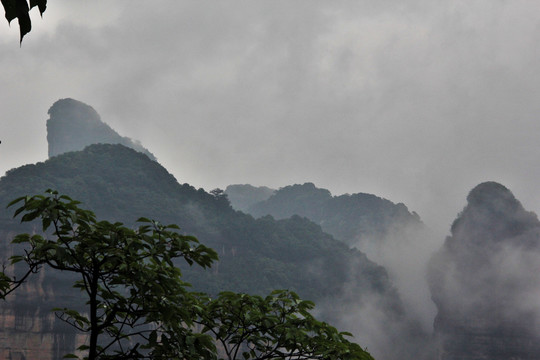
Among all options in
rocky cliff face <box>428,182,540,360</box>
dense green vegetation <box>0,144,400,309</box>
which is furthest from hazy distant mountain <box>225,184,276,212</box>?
rocky cliff face <box>428,182,540,360</box>

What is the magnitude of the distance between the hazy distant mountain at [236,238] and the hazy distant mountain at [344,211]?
4269cm

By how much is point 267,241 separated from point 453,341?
97.5ft

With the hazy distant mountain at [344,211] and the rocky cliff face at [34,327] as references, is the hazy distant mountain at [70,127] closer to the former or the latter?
the hazy distant mountain at [344,211]

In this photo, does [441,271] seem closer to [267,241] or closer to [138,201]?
[267,241]

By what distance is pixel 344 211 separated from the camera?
494ft

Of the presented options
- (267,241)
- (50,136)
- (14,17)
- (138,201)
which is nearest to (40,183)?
(138,201)

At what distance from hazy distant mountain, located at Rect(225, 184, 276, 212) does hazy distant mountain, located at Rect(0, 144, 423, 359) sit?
9070 centimetres

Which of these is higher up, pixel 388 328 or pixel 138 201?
pixel 138 201

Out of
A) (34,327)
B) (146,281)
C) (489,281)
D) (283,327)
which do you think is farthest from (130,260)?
(489,281)

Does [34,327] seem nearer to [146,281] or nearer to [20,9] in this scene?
[146,281]

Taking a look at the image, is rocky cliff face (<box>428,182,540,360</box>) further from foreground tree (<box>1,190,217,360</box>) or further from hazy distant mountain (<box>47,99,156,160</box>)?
hazy distant mountain (<box>47,99,156,160</box>)

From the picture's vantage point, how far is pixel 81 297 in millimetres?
71312

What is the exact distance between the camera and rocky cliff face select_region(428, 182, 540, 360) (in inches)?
3194

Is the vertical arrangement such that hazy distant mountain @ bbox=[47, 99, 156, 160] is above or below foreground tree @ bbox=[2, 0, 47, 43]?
above
